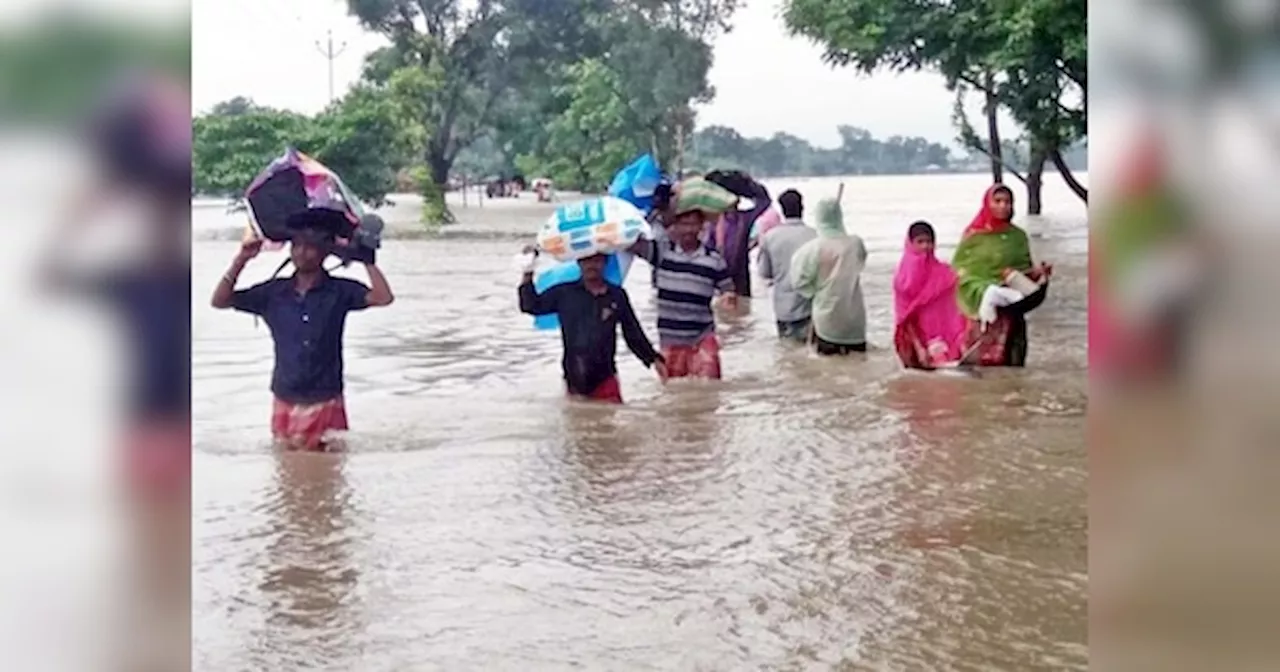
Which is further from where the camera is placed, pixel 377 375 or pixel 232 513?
pixel 377 375

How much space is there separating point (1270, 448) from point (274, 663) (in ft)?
7.73

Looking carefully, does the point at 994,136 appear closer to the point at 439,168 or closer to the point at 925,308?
the point at 439,168

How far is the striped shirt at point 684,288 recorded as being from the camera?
6.86m

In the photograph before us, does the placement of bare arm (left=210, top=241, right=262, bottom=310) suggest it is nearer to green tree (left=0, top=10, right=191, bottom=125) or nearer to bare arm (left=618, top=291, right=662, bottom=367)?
bare arm (left=618, top=291, right=662, bottom=367)

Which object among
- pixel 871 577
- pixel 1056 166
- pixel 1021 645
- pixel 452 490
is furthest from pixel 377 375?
pixel 1056 166

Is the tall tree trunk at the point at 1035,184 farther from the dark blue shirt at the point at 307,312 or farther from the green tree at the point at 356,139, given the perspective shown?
the dark blue shirt at the point at 307,312

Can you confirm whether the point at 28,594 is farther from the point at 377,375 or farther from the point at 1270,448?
the point at 377,375

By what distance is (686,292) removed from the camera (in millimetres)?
6891

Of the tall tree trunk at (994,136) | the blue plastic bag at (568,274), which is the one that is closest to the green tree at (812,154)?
the tall tree trunk at (994,136)

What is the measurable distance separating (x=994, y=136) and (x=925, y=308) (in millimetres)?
5779

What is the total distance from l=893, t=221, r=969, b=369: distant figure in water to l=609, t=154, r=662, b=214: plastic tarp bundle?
1307mm

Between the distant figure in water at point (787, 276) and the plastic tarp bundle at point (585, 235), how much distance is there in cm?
248

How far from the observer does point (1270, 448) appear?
1563mm

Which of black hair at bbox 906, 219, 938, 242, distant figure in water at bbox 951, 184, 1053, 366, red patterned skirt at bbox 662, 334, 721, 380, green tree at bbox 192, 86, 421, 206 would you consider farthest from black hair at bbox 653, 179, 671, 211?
green tree at bbox 192, 86, 421, 206
